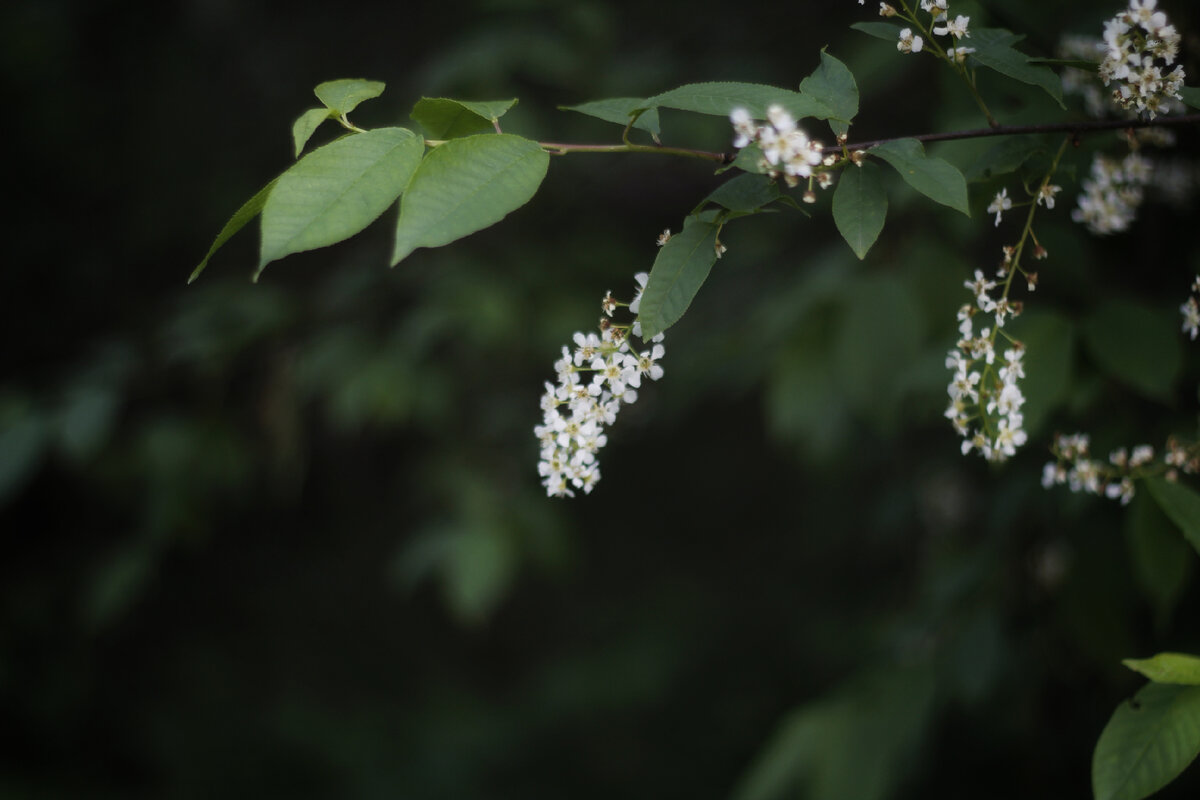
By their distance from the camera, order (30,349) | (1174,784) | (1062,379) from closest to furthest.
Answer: (1062,379)
(1174,784)
(30,349)

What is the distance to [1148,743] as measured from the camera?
0.85 metres

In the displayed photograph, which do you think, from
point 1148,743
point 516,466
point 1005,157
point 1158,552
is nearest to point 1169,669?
point 1148,743

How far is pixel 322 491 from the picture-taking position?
3.88m

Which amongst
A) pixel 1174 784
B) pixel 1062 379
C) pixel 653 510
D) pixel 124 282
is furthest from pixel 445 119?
pixel 653 510

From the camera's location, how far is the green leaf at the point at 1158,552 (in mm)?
1173

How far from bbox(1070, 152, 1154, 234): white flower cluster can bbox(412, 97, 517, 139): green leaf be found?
0.75m

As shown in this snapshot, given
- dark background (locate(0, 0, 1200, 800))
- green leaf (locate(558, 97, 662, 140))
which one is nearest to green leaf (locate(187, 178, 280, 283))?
green leaf (locate(558, 97, 662, 140))

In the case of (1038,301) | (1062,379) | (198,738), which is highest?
(1062,379)

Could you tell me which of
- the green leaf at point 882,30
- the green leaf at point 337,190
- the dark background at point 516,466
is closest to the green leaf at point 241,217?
the green leaf at point 337,190

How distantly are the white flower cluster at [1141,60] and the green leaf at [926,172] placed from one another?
8.9 inches

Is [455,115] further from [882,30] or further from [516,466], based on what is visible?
[516,466]

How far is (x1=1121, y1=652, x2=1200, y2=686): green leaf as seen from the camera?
825mm

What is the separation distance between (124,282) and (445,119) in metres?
3.05

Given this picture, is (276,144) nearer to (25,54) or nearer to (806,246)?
(25,54)
